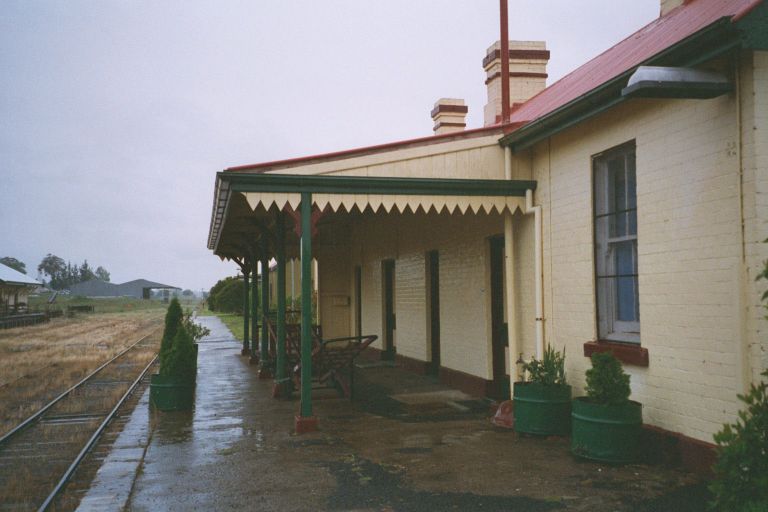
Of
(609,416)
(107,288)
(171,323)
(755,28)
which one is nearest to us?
(755,28)

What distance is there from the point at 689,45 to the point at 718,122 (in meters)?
0.69

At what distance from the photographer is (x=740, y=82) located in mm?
5195

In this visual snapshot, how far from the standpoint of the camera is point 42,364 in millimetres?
16688

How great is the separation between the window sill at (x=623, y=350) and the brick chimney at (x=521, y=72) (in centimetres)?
720

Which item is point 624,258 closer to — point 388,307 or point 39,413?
point 39,413

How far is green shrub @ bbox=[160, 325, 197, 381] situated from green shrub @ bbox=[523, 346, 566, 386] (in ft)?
16.4

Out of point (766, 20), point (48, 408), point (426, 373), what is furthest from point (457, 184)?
point (48, 408)

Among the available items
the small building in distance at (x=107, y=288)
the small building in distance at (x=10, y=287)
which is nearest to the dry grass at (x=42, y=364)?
the small building in distance at (x=10, y=287)

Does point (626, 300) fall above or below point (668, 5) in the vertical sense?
below

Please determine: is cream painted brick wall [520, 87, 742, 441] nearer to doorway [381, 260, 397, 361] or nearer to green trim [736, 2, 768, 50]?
green trim [736, 2, 768, 50]

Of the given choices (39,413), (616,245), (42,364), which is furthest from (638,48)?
(42,364)

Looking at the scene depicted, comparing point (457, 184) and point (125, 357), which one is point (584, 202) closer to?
point (457, 184)

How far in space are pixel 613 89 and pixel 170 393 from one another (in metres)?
7.17

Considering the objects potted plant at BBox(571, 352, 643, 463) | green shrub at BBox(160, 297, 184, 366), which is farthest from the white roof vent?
green shrub at BBox(160, 297, 184, 366)
